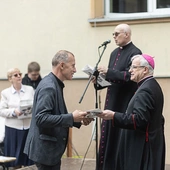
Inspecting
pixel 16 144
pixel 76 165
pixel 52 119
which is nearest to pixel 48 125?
pixel 52 119

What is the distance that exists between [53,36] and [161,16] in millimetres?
1991

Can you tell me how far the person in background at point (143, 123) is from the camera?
4.87 metres

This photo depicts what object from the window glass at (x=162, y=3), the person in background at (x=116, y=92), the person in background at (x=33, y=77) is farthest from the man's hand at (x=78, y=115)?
the window glass at (x=162, y=3)

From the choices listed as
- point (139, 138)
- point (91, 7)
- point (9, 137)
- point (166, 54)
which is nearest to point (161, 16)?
point (166, 54)

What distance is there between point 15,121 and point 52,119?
336cm

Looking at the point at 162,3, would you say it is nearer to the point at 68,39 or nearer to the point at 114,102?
the point at 68,39

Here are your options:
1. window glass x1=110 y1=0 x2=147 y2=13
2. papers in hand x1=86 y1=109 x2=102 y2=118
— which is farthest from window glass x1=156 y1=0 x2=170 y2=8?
papers in hand x1=86 y1=109 x2=102 y2=118

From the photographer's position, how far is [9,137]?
7922 millimetres

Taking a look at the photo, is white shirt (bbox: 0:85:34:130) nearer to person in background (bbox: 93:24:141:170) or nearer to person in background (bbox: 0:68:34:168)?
person in background (bbox: 0:68:34:168)

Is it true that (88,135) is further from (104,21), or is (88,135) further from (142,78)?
(142,78)

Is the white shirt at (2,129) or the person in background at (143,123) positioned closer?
the person in background at (143,123)

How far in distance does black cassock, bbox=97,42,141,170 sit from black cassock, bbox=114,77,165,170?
1.24m

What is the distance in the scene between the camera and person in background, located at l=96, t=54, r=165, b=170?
487 cm

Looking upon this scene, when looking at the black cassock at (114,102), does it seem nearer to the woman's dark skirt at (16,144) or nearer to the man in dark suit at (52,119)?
the man in dark suit at (52,119)
